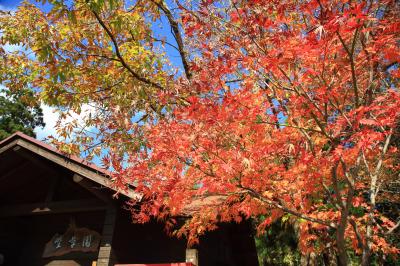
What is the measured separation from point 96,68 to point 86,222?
4.47 m

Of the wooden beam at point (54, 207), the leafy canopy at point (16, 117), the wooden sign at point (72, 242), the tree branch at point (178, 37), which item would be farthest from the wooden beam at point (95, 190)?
the leafy canopy at point (16, 117)

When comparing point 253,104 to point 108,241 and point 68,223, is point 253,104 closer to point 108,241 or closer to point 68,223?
point 108,241

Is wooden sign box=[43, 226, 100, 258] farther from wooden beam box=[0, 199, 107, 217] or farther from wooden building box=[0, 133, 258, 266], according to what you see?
wooden beam box=[0, 199, 107, 217]

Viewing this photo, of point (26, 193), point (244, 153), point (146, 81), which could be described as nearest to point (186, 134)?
point (244, 153)

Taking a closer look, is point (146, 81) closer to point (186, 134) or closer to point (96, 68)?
point (96, 68)

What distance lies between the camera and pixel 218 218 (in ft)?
27.0

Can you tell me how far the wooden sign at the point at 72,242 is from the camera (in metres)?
8.20

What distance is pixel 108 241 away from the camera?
7.11m

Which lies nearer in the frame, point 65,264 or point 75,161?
point 75,161

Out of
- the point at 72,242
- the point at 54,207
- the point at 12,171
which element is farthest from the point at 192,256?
the point at 12,171

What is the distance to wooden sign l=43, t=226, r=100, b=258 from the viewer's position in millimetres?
8203

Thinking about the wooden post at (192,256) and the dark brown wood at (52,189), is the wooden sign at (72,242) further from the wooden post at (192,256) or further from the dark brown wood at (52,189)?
the wooden post at (192,256)

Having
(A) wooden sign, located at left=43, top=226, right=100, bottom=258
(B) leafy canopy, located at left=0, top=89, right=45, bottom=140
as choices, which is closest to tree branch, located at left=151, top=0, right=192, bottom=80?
(A) wooden sign, located at left=43, top=226, right=100, bottom=258

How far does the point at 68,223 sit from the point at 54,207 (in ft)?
3.98
